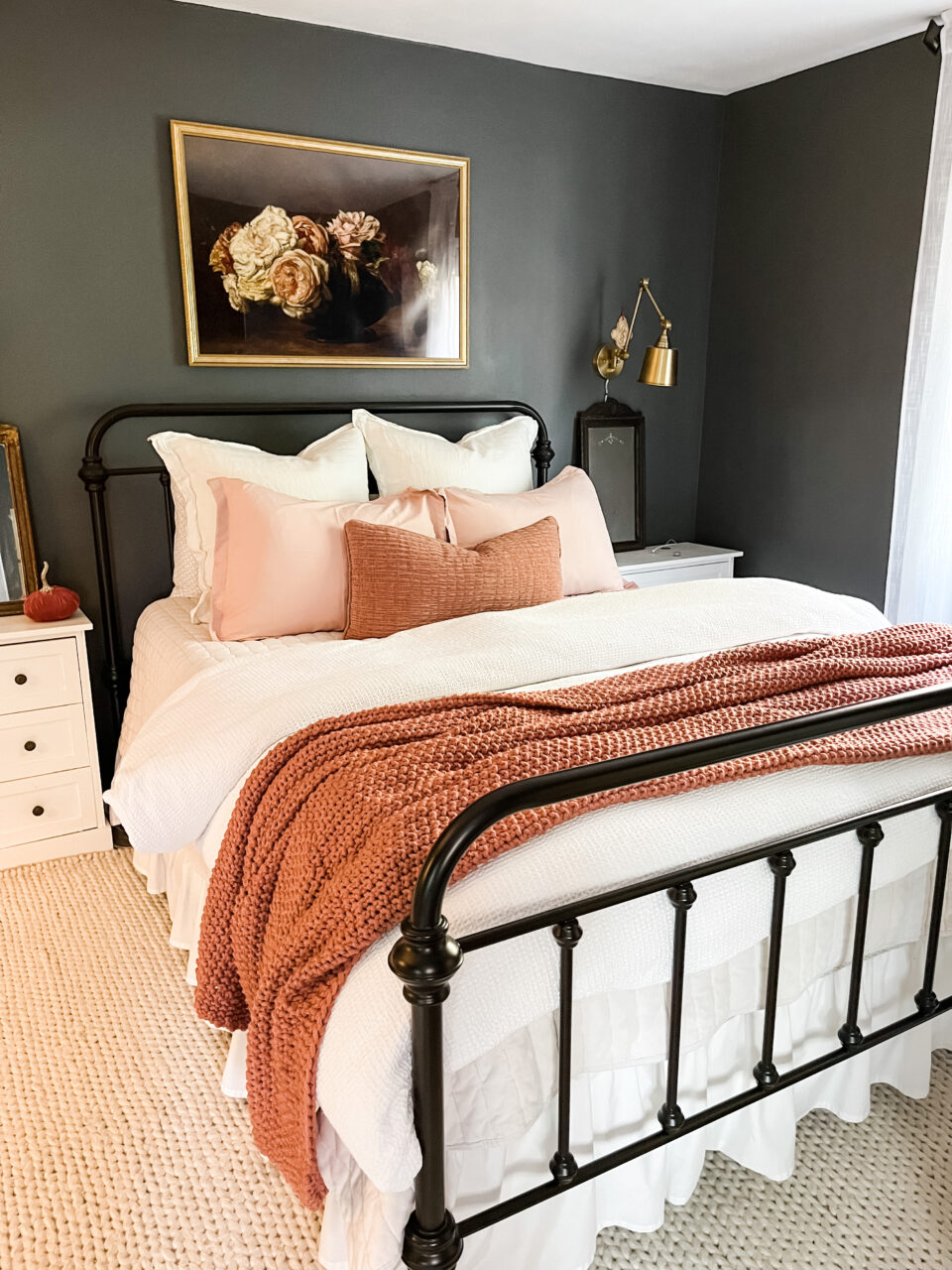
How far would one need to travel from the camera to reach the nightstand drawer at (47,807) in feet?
8.72

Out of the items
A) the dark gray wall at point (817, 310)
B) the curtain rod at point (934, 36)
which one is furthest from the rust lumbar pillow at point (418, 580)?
the curtain rod at point (934, 36)

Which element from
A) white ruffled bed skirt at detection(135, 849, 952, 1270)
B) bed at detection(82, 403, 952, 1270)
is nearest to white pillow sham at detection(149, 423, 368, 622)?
bed at detection(82, 403, 952, 1270)

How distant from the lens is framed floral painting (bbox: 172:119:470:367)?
9.45 feet

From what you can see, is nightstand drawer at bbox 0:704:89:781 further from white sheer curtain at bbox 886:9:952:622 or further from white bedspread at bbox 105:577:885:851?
white sheer curtain at bbox 886:9:952:622

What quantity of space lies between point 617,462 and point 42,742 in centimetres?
227

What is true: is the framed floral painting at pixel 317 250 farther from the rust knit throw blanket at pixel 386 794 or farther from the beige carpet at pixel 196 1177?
the beige carpet at pixel 196 1177

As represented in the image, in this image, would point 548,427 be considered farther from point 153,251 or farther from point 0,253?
point 0,253

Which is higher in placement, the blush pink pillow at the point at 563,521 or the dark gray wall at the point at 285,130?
the dark gray wall at the point at 285,130

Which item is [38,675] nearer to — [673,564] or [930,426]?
[673,564]

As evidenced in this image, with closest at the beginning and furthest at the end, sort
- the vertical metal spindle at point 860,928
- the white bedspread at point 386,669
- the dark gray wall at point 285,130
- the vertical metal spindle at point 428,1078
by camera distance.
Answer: the vertical metal spindle at point 428,1078 → the vertical metal spindle at point 860,928 → the white bedspread at point 386,669 → the dark gray wall at point 285,130

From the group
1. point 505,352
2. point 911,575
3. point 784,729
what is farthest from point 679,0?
point 784,729

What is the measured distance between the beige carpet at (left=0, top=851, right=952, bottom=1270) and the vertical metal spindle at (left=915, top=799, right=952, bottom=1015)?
0.30 metres

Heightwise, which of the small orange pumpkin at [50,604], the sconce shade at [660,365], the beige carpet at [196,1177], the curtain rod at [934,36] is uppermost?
the curtain rod at [934,36]

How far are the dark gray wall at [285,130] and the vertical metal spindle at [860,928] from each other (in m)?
2.25
